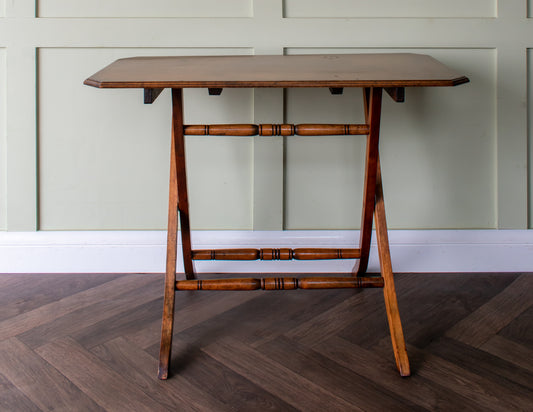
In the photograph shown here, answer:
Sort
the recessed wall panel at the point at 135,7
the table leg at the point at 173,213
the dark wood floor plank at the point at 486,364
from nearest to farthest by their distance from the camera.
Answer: the dark wood floor plank at the point at 486,364 → the table leg at the point at 173,213 → the recessed wall panel at the point at 135,7

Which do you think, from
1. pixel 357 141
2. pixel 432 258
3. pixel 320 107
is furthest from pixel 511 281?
pixel 320 107

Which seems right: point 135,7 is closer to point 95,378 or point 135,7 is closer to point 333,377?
point 95,378

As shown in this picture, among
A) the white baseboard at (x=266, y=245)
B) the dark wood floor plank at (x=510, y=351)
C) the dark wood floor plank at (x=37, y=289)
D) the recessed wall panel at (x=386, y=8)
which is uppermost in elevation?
the recessed wall panel at (x=386, y=8)

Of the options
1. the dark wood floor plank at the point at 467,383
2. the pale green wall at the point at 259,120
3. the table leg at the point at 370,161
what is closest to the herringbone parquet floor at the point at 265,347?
the dark wood floor plank at the point at 467,383

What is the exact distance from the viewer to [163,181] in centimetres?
242

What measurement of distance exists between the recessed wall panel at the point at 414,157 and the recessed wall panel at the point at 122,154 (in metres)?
0.27

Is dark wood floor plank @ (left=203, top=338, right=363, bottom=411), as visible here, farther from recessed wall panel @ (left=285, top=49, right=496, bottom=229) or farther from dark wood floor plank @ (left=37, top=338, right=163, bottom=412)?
recessed wall panel @ (left=285, top=49, right=496, bottom=229)

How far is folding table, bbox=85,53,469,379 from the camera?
59.3 inches

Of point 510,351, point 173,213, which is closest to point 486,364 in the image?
point 510,351

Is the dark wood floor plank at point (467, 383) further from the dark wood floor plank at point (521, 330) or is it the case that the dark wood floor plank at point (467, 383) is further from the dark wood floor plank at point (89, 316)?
the dark wood floor plank at point (89, 316)

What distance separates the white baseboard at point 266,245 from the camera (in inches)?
96.0

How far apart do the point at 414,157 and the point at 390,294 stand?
2.88ft

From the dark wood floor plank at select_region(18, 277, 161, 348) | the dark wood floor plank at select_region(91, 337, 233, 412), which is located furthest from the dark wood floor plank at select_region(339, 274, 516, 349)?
the dark wood floor plank at select_region(18, 277, 161, 348)

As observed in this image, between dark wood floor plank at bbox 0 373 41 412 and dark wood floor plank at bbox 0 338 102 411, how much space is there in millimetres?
11
